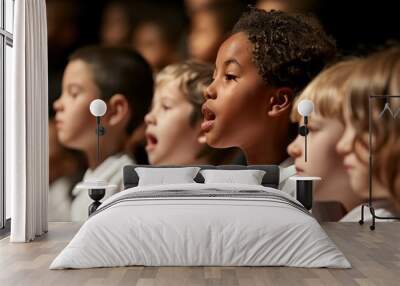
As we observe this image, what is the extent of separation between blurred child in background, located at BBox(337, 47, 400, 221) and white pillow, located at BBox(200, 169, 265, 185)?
4.30 ft

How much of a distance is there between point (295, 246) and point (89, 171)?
4.29 meters

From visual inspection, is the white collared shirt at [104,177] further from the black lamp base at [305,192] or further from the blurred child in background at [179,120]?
the black lamp base at [305,192]

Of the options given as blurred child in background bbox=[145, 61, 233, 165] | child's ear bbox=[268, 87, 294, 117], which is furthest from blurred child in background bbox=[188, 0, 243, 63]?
child's ear bbox=[268, 87, 294, 117]

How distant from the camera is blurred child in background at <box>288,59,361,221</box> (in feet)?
29.8

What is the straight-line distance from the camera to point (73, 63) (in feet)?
30.7

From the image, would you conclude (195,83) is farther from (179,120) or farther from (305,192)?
(305,192)

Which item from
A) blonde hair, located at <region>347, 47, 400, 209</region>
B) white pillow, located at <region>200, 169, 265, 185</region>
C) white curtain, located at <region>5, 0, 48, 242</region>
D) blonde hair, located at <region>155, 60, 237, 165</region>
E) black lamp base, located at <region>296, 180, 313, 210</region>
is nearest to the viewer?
white curtain, located at <region>5, 0, 48, 242</region>

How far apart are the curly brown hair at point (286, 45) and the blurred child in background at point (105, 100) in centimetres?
149

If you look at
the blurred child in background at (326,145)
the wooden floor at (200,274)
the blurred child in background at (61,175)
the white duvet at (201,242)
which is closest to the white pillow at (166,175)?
the blurred child in background at (61,175)

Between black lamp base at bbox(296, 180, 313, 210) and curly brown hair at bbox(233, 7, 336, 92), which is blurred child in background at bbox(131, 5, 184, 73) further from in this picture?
black lamp base at bbox(296, 180, 313, 210)

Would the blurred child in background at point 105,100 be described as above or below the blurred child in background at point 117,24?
below

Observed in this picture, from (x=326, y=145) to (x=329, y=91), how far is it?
723 mm

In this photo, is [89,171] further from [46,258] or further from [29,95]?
[46,258]

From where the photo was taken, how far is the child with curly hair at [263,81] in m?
9.12
